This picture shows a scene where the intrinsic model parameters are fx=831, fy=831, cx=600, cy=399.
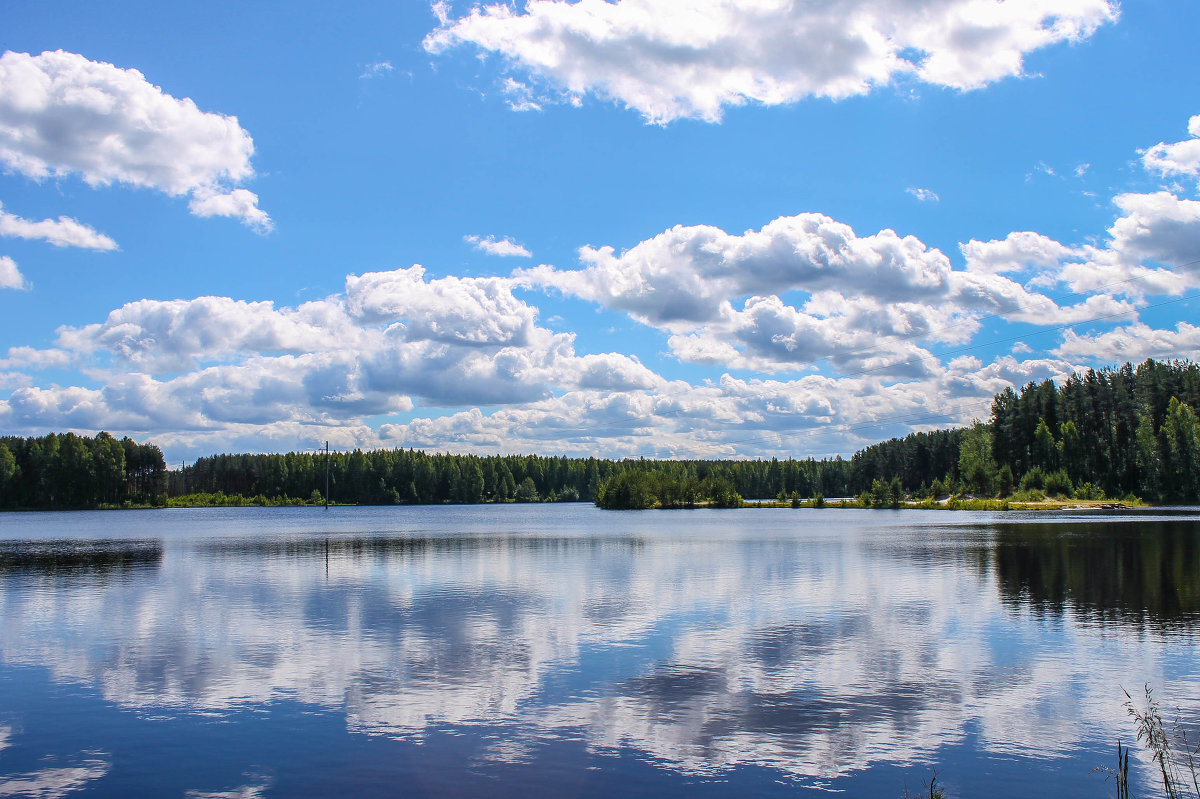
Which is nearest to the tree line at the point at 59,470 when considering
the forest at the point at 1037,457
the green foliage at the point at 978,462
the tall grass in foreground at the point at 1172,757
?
the forest at the point at 1037,457

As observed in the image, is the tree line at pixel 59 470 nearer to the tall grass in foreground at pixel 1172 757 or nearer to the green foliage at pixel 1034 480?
the green foliage at pixel 1034 480

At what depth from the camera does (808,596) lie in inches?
1415

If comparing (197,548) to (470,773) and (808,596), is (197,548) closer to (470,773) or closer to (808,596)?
(808,596)

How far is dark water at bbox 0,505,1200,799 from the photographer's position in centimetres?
1449

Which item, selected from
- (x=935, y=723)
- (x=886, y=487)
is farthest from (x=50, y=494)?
(x=935, y=723)

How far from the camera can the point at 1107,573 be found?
1628 inches

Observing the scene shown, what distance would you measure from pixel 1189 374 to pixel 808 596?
498 ft

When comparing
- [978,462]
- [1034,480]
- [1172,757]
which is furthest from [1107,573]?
[978,462]

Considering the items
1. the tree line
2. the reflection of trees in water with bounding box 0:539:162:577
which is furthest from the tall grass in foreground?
the tree line

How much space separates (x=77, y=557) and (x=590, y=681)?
179ft

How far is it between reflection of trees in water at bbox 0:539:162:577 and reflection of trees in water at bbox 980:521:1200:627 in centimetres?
4909

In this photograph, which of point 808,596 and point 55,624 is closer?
point 55,624

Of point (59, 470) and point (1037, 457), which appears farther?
point (59, 470)

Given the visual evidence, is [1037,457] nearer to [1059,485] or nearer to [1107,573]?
[1059,485]
